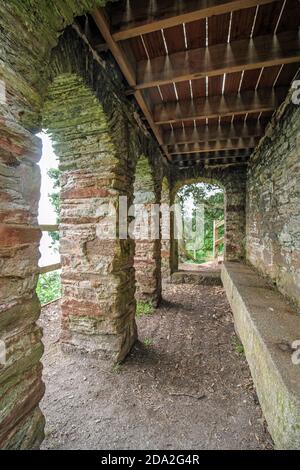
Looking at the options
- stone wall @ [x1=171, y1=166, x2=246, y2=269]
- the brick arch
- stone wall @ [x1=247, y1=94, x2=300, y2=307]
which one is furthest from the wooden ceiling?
stone wall @ [x1=171, y1=166, x2=246, y2=269]

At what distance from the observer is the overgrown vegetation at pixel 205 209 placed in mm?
8273

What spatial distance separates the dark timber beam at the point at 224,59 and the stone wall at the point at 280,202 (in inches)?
27.5

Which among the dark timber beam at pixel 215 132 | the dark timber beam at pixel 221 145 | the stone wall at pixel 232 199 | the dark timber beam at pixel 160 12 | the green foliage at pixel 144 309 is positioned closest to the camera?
the dark timber beam at pixel 160 12

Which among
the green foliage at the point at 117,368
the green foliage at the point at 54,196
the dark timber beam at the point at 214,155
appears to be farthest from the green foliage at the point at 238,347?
the green foliage at the point at 54,196

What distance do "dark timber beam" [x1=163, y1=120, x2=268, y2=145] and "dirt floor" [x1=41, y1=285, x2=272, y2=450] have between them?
2.96 m

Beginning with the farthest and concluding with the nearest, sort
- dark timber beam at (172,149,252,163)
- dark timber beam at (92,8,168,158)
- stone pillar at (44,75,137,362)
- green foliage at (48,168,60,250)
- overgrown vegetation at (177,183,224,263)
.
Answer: overgrown vegetation at (177,183,224,263) → green foliage at (48,168,60,250) → dark timber beam at (172,149,252,163) → stone pillar at (44,75,137,362) → dark timber beam at (92,8,168,158)

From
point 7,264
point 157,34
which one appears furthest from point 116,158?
point 7,264

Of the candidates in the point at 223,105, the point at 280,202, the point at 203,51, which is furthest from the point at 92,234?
the point at 280,202

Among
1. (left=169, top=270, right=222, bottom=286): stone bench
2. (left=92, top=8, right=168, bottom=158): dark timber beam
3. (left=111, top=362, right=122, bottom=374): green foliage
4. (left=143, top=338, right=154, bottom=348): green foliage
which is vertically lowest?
(left=143, top=338, right=154, bottom=348): green foliage

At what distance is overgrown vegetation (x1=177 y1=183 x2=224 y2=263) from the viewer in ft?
27.1

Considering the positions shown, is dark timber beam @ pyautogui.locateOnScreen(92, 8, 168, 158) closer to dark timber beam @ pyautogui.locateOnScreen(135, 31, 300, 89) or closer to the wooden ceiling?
the wooden ceiling

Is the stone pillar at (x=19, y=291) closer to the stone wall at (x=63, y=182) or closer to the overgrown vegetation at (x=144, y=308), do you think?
the stone wall at (x=63, y=182)

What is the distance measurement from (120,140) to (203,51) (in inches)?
41.5

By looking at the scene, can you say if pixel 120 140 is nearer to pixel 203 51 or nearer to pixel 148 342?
pixel 203 51
